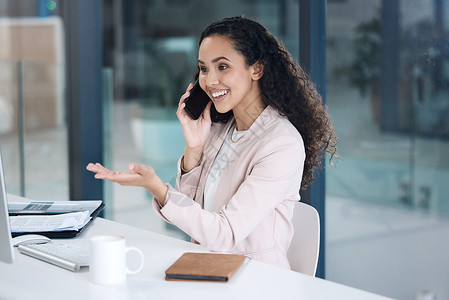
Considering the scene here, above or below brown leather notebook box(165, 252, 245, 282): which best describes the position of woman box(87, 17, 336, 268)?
above

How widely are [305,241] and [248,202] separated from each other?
0.93ft

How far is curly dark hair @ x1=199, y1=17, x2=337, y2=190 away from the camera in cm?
196

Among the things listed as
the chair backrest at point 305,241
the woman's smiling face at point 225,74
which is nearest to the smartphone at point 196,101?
the woman's smiling face at point 225,74

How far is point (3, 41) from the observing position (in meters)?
4.39

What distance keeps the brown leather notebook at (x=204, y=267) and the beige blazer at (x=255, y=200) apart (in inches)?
7.1

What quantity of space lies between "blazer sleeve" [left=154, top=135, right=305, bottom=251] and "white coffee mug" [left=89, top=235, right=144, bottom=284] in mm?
322

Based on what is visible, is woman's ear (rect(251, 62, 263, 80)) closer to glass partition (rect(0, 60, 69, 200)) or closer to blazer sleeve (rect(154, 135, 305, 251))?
blazer sleeve (rect(154, 135, 305, 251))

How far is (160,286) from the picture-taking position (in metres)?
1.25

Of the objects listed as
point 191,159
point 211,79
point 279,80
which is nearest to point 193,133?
point 191,159

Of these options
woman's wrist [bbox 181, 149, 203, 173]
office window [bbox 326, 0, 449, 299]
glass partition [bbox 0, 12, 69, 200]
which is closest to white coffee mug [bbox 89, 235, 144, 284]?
woman's wrist [bbox 181, 149, 203, 173]

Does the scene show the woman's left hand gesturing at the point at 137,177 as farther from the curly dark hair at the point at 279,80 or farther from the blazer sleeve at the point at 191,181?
the curly dark hair at the point at 279,80

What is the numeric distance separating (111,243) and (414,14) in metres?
1.70

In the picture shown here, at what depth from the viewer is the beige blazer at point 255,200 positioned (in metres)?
1.59

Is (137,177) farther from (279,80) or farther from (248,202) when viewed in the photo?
(279,80)
